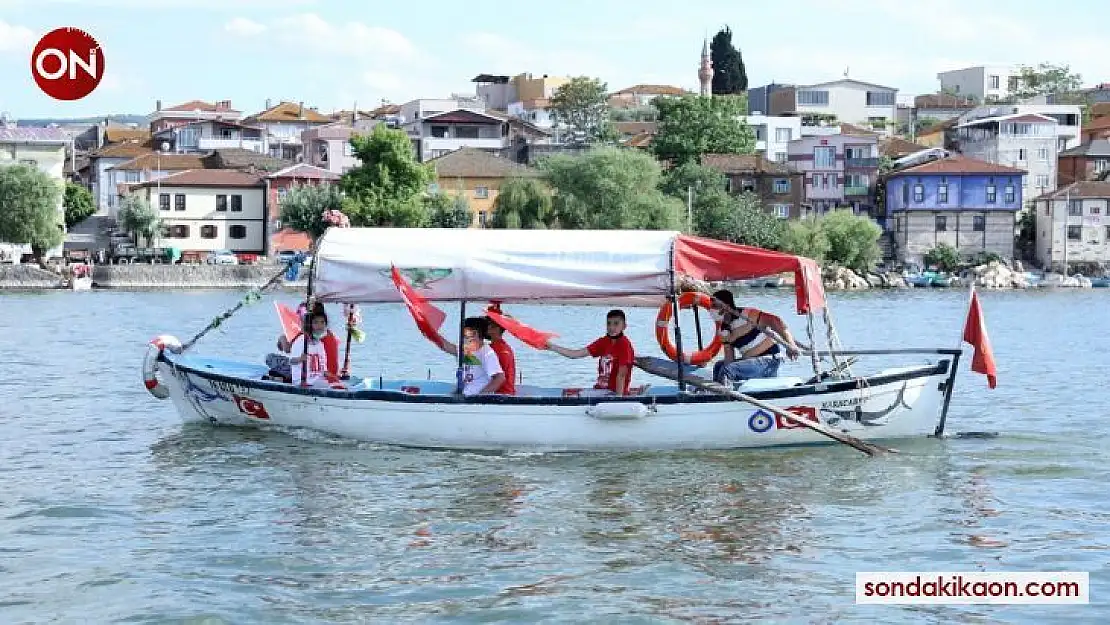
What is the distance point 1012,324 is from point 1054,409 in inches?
1058

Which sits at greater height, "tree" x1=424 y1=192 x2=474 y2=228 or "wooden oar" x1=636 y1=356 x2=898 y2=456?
"tree" x1=424 y1=192 x2=474 y2=228

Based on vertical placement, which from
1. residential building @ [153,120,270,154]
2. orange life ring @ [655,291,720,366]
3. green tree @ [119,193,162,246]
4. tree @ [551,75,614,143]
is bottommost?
orange life ring @ [655,291,720,366]

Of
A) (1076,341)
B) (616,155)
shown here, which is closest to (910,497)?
(1076,341)

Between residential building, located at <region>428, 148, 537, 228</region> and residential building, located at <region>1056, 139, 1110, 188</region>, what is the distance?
36.8 m

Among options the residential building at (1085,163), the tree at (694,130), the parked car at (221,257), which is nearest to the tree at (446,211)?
the parked car at (221,257)

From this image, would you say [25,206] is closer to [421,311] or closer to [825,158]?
[825,158]

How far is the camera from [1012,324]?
49500 mm

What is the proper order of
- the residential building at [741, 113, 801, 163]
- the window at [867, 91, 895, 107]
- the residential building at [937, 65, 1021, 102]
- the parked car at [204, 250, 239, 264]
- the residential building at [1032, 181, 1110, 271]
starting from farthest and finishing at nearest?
the residential building at [937, 65, 1021, 102] → the window at [867, 91, 895, 107] → the residential building at [741, 113, 801, 163] → the residential building at [1032, 181, 1110, 271] → the parked car at [204, 250, 239, 264]

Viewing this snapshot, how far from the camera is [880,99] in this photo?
390 feet

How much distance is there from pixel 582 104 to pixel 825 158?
19653 millimetres

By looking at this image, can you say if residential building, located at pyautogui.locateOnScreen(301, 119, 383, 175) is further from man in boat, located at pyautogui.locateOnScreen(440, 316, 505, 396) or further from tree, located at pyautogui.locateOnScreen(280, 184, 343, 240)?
man in boat, located at pyautogui.locateOnScreen(440, 316, 505, 396)

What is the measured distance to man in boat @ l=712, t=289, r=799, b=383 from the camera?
17.8m

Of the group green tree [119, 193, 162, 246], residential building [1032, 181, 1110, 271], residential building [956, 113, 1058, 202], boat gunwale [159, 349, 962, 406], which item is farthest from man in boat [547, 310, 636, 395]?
residential building [956, 113, 1058, 202]

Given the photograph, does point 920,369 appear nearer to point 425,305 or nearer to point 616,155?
point 425,305
